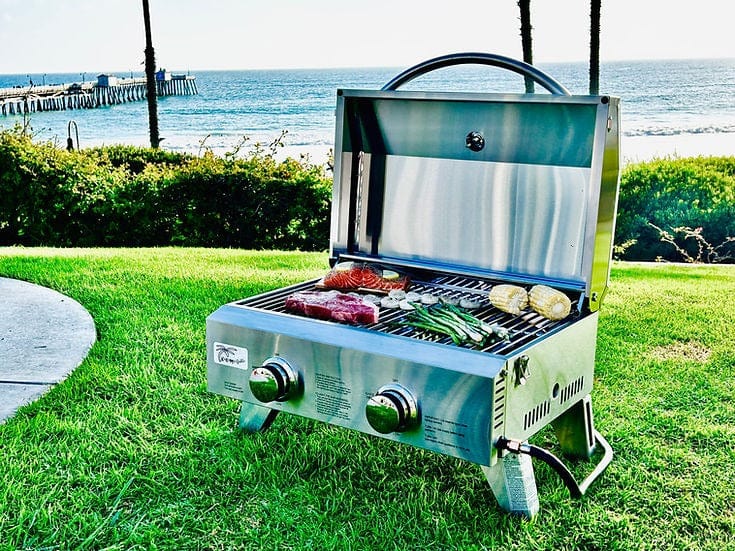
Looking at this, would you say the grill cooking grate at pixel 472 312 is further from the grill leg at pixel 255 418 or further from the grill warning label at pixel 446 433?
the grill leg at pixel 255 418

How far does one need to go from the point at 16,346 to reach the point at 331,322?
2403mm

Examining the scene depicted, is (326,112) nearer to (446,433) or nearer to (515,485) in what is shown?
(515,485)

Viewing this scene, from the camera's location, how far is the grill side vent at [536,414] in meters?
2.11

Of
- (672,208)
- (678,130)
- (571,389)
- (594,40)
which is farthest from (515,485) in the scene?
(678,130)

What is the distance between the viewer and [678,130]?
28047 millimetres

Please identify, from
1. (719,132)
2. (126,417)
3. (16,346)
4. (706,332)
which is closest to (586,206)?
(126,417)

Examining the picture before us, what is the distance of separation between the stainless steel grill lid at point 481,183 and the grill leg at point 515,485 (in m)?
0.51

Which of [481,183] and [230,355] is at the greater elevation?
[481,183]

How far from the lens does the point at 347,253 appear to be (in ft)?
9.30

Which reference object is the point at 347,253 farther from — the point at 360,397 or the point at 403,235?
the point at 360,397

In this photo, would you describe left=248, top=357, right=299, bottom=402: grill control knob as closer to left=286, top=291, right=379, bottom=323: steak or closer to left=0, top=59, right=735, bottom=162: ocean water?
left=286, top=291, right=379, bottom=323: steak

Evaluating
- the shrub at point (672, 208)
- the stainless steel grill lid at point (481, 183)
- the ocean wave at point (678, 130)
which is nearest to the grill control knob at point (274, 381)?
the stainless steel grill lid at point (481, 183)

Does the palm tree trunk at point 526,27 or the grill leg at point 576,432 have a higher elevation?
the palm tree trunk at point 526,27

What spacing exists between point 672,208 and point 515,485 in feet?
23.7
